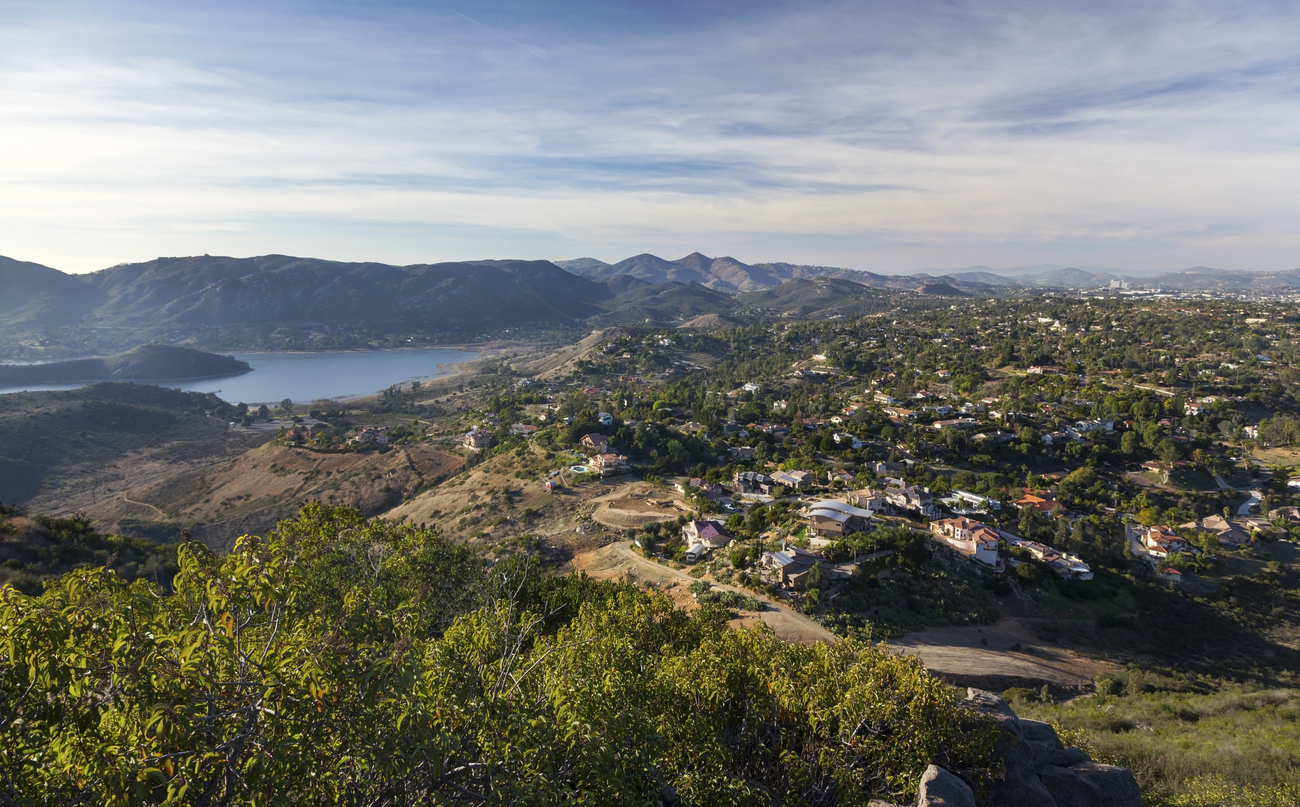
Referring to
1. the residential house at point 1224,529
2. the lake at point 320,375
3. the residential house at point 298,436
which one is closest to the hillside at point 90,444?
the residential house at point 298,436

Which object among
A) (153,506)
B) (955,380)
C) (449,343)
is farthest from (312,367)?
(955,380)

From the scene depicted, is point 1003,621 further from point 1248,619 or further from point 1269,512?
point 1269,512

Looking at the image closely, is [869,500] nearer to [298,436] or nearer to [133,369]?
[298,436]

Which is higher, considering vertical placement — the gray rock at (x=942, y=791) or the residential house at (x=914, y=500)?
the gray rock at (x=942, y=791)

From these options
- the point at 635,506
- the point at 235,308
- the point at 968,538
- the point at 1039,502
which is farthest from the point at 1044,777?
the point at 235,308

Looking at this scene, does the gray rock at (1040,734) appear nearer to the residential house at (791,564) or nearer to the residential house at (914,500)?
the residential house at (791,564)

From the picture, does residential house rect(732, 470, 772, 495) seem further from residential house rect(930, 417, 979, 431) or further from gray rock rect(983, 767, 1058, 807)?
gray rock rect(983, 767, 1058, 807)

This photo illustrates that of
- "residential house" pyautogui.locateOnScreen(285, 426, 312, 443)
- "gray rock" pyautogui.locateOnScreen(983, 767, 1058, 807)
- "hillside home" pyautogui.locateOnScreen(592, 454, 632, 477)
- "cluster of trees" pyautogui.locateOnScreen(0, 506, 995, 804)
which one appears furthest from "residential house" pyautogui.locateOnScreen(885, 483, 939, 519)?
"residential house" pyautogui.locateOnScreen(285, 426, 312, 443)
